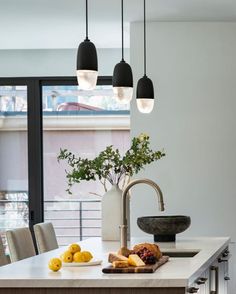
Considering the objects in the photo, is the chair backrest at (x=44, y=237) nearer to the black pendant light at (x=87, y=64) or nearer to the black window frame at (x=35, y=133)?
the black pendant light at (x=87, y=64)

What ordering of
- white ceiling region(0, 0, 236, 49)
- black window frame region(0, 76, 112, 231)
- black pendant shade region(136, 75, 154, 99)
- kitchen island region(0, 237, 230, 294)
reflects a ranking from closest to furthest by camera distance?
kitchen island region(0, 237, 230, 294)
black pendant shade region(136, 75, 154, 99)
white ceiling region(0, 0, 236, 49)
black window frame region(0, 76, 112, 231)

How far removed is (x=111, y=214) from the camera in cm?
516

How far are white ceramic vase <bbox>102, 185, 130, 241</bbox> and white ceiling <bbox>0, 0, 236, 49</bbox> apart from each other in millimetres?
1722

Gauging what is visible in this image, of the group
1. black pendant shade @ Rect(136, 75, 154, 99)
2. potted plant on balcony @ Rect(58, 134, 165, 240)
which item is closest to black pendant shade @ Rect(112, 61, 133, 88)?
potted plant on balcony @ Rect(58, 134, 165, 240)

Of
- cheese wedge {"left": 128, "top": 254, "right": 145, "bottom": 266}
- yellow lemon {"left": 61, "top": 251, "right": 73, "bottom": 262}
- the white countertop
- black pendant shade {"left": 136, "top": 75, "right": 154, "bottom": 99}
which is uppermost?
black pendant shade {"left": 136, "top": 75, "right": 154, "bottom": 99}

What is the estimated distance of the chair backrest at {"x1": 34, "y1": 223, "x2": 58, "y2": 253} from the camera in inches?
205

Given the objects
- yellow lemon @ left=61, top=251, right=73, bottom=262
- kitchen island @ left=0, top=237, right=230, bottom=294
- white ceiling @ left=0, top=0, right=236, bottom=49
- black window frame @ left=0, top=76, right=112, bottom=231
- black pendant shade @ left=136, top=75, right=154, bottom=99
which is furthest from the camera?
black window frame @ left=0, top=76, right=112, bottom=231

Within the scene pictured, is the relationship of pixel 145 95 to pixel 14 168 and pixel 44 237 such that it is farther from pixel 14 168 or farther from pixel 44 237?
pixel 14 168

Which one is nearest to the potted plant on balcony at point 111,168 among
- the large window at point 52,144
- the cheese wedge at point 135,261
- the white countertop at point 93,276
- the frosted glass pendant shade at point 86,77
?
the frosted glass pendant shade at point 86,77

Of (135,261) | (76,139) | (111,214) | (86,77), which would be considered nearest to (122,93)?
(86,77)

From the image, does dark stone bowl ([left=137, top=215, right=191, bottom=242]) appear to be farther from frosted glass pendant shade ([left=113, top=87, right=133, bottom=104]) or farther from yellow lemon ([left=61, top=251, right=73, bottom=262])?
yellow lemon ([left=61, top=251, right=73, bottom=262])

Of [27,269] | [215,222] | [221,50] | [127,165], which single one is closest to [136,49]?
[221,50]

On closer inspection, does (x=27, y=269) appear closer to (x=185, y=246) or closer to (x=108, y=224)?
(x=185, y=246)

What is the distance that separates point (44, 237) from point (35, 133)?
11.4ft
